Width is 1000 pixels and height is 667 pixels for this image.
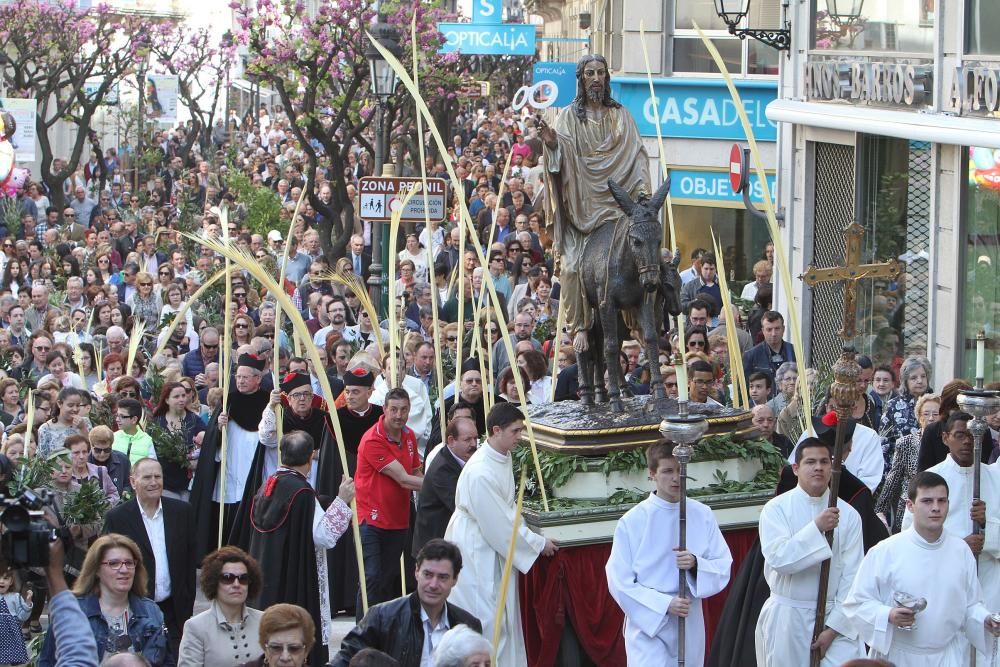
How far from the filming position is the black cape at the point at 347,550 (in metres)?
12.2

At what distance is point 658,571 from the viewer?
9250mm

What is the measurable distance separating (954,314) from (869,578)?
7433 millimetres

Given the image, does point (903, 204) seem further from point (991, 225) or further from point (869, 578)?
point (869, 578)

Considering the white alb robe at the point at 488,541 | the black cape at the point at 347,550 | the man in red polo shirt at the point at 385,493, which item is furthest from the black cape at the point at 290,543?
the black cape at the point at 347,550

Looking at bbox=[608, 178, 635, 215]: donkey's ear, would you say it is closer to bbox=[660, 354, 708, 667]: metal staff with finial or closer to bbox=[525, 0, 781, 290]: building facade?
bbox=[660, 354, 708, 667]: metal staff with finial

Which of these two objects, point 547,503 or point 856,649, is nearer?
point 856,649

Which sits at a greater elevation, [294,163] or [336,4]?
[336,4]

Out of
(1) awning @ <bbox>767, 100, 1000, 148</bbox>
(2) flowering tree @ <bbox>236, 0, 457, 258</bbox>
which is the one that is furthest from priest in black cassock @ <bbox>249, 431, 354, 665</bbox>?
(2) flowering tree @ <bbox>236, 0, 457, 258</bbox>

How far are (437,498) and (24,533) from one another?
4.39 meters

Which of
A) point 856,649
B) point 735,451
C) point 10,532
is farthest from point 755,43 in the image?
point 10,532

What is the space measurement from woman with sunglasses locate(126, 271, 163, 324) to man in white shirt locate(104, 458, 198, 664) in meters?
9.02

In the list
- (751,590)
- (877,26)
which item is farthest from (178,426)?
(877,26)

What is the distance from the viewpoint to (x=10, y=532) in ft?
21.3

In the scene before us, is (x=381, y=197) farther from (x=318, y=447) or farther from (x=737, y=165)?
(x=318, y=447)
